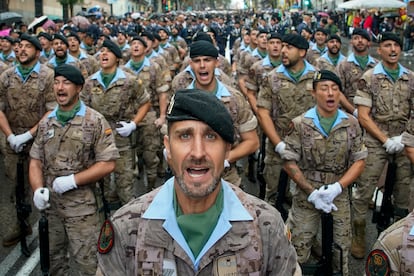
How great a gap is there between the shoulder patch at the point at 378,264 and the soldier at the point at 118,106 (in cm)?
402

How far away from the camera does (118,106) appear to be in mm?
6414

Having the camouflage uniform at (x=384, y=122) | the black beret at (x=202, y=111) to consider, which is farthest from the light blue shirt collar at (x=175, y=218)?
the camouflage uniform at (x=384, y=122)

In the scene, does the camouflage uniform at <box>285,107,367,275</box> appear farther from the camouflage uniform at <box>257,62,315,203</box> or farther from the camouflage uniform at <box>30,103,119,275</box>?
the camouflage uniform at <box>30,103,119,275</box>

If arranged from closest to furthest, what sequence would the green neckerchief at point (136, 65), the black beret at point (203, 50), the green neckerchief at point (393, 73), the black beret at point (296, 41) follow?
1. the black beret at point (203, 50)
2. the green neckerchief at point (393, 73)
3. the black beret at point (296, 41)
4. the green neckerchief at point (136, 65)

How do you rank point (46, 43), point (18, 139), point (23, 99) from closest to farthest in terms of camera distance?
point (18, 139) → point (23, 99) → point (46, 43)

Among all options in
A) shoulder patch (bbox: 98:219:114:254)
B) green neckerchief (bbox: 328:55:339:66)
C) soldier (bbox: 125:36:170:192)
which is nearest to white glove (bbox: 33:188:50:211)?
shoulder patch (bbox: 98:219:114:254)

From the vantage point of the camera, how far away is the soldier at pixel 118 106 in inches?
249

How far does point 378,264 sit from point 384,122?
11.6 ft

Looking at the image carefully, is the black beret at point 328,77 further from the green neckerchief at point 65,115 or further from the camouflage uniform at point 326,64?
the camouflage uniform at point 326,64

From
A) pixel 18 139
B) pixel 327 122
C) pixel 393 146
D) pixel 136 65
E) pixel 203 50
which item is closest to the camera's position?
pixel 327 122

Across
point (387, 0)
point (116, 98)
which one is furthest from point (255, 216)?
point (387, 0)

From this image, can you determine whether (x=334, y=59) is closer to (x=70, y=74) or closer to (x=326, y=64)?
(x=326, y=64)

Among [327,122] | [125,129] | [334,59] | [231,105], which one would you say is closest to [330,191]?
[327,122]

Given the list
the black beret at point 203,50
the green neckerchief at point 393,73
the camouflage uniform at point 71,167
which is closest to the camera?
the camouflage uniform at point 71,167
